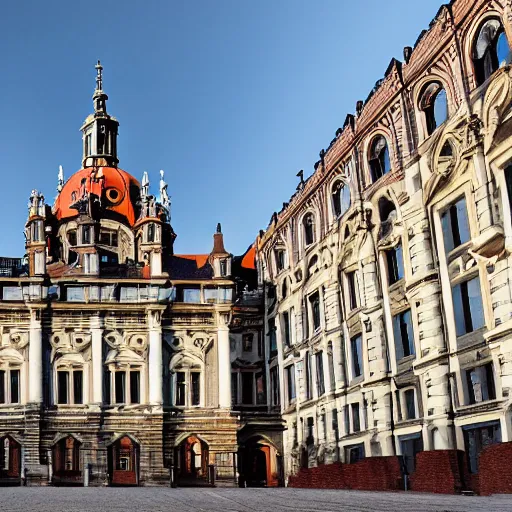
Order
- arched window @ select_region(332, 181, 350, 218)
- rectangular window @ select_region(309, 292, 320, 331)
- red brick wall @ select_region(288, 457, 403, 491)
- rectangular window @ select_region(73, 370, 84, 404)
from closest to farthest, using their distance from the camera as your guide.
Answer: red brick wall @ select_region(288, 457, 403, 491)
arched window @ select_region(332, 181, 350, 218)
rectangular window @ select_region(309, 292, 320, 331)
rectangular window @ select_region(73, 370, 84, 404)

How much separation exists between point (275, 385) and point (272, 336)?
2751mm

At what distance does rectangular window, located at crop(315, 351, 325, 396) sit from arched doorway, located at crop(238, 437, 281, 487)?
7261 mm

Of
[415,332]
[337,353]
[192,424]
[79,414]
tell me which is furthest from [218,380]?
[415,332]

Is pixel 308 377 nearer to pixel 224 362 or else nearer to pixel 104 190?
pixel 224 362

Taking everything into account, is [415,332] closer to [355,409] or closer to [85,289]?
[355,409]

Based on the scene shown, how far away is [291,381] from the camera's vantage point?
47.5m

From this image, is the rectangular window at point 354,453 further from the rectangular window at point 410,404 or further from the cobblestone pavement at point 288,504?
the cobblestone pavement at point 288,504

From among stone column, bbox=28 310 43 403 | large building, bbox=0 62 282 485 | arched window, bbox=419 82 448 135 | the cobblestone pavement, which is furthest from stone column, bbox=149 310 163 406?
the cobblestone pavement

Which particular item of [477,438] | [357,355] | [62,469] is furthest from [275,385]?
Result: [477,438]

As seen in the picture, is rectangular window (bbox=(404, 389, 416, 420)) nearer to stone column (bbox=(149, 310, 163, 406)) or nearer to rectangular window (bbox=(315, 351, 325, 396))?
rectangular window (bbox=(315, 351, 325, 396))

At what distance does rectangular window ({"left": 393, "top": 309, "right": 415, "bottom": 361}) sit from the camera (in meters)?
33.6

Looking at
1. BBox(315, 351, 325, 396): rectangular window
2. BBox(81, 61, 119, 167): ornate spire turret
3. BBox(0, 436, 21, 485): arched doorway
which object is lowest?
BBox(0, 436, 21, 485): arched doorway

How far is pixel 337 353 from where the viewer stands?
132 feet

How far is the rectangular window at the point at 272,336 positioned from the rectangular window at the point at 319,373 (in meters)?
6.67
